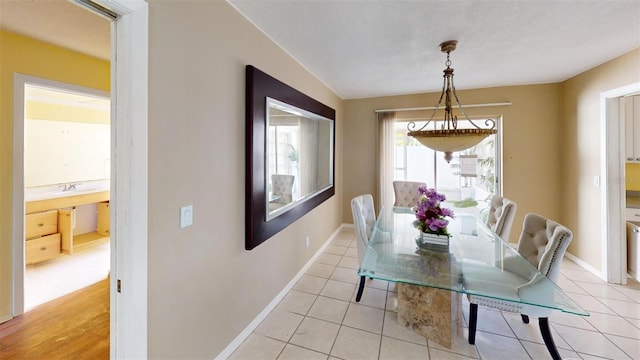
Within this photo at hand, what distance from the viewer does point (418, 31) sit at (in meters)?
2.10

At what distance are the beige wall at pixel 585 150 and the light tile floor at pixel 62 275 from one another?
5654 millimetres

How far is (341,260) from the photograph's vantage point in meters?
3.44

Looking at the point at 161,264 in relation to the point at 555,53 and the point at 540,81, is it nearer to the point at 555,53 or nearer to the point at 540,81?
the point at 555,53

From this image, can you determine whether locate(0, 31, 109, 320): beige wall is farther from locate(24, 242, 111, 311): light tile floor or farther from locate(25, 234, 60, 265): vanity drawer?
locate(25, 234, 60, 265): vanity drawer

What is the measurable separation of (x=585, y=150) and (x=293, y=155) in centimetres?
365

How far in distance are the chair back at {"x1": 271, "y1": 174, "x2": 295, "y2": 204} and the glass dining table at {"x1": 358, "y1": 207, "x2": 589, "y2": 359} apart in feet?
3.07

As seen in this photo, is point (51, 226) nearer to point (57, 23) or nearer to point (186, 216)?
point (57, 23)

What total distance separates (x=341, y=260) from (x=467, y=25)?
2.90 metres

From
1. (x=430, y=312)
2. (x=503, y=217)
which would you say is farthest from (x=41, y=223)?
(x=503, y=217)

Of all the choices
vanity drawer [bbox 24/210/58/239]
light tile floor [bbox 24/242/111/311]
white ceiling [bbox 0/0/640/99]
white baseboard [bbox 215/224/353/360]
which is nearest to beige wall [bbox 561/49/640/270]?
white ceiling [bbox 0/0/640/99]

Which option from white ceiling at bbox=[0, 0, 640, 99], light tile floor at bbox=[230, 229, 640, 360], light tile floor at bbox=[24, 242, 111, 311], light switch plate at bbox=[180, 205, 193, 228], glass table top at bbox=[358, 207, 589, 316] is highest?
white ceiling at bbox=[0, 0, 640, 99]

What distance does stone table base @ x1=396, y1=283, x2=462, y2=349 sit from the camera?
6.24 feet

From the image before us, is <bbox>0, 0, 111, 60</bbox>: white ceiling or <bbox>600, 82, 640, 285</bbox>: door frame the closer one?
<bbox>0, 0, 111, 60</bbox>: white ceiling

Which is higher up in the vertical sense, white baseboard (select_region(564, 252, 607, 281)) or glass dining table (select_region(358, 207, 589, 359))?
glass dining table (select_region(358, 207, 589, 359))
